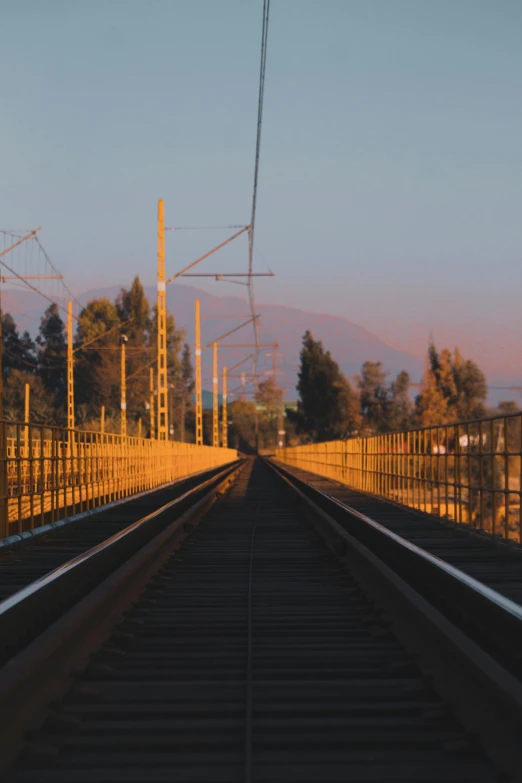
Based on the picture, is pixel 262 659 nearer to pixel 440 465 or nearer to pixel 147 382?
pixel 440 465

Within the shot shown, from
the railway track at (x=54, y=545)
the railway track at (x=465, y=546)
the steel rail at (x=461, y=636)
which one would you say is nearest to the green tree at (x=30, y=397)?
the railway track at (x=54, y=545)

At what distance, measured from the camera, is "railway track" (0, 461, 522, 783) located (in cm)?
433

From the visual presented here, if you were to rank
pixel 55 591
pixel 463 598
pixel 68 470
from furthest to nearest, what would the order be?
pixel 68 470 < pixel 55 591 < pixel 463 598

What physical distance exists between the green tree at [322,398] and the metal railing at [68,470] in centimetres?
9142

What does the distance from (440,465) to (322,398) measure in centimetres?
11927

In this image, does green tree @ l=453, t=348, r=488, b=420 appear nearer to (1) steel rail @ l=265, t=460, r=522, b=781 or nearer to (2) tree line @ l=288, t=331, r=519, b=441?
(2) tree line @ l=288, t=331, r=519, b=441

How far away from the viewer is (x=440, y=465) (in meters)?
19.6

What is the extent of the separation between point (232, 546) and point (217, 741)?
940 centimetres

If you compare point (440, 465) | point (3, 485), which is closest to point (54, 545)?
point (3, 485)

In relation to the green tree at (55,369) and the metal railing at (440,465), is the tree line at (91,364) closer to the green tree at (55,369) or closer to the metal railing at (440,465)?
the green tree at (55,369)

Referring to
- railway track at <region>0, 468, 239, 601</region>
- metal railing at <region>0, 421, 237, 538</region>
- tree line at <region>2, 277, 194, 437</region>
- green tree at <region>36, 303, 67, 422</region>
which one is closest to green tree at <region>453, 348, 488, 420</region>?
tree line at <region>2, 277, 194, 437</region>

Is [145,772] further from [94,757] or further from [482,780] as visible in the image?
[482,780]

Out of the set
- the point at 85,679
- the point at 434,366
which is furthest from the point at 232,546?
the point at 434,366

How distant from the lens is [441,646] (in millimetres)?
5938
